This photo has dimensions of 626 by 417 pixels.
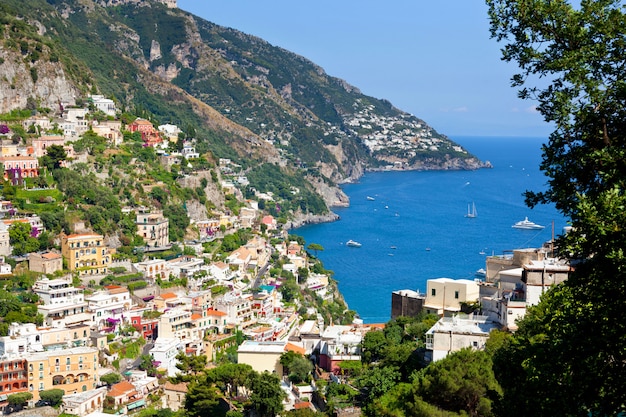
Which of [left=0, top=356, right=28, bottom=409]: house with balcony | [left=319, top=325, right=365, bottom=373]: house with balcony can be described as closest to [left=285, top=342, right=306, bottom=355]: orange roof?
[left=319, top=325, right=365, bottom=373]: house with balcony

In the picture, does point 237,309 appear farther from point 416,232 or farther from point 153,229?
point 416,232

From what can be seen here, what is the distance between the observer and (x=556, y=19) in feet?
17.0

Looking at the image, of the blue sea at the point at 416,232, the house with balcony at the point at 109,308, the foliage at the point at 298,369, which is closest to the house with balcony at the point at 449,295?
the foliage at the point at 298,369

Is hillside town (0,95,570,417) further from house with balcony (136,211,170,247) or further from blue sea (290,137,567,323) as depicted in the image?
blue sea (290,137,567,323)

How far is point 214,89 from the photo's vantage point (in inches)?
3829

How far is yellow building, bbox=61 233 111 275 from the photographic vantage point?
27766 mm

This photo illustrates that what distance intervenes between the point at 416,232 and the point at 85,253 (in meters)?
34.9

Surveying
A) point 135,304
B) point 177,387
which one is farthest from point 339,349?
point 135,304

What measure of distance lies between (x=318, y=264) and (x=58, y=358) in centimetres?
2075

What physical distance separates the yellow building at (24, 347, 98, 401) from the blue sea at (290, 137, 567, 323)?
14377 mm

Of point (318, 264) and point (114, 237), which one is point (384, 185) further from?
point (114, 237)

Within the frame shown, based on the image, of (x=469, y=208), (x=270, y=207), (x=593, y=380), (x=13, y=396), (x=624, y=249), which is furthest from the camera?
(x=469, y=208)

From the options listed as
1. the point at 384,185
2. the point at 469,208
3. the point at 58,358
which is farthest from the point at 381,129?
the point at 58,358

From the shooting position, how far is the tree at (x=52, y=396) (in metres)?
19.1
